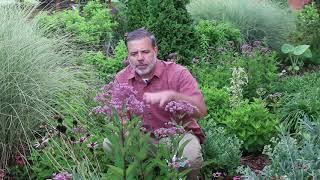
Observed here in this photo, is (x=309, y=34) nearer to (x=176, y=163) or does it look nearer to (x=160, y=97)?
(x=160, y=97)

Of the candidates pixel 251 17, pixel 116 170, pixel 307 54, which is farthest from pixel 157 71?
pixel 251 17

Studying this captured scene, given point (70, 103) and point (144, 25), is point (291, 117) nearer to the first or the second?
point (70, 103)

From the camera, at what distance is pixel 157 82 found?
13.8 ft

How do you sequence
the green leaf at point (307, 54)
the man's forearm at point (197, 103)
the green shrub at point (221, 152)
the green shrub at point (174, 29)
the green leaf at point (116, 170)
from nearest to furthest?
the green leaf at point (116, 170) < the man's forearm at point (197, 103) < the green shrub at point (221, 152) < the green shrub at point (174, 29) < the green leaf at point (307, 54)

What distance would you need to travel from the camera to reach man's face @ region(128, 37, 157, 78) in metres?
4.01

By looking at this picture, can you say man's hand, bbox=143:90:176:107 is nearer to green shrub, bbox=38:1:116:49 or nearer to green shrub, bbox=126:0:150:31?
green shrub, bbox=38:1:116:49

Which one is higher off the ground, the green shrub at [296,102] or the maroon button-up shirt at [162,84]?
the maroon button-up shirt at [162,84]

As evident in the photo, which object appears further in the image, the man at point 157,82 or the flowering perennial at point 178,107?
the man at point 157,82

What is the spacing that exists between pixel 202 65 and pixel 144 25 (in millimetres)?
1296

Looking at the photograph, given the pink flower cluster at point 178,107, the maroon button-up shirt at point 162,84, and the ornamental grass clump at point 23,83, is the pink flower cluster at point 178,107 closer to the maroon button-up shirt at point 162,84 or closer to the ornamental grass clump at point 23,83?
the maroon button-up shirt at point 162,84

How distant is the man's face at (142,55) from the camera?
13.1 ft

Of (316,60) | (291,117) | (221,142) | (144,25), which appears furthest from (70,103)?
(316,60)

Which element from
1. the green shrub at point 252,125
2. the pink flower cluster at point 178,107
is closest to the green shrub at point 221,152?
the green shrub at point 252,125

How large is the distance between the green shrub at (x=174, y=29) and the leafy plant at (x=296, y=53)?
1.61 metres
